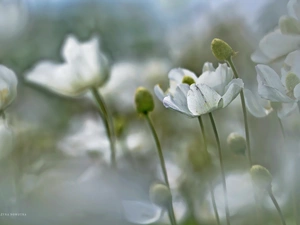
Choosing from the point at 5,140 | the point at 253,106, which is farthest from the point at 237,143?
the point at 5,140

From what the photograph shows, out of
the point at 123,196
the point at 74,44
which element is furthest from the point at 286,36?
the point at 74,44

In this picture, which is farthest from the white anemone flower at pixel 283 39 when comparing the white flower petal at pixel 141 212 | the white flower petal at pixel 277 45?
the white flower petal at pixel 141 212

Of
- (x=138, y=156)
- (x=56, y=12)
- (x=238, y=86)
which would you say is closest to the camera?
(x=238, y=86)

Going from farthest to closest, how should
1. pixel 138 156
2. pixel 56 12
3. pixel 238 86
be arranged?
pixel 56 12 < pixel 138 156 < pixel 238 86

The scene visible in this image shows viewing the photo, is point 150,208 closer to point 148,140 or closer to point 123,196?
point 123,196

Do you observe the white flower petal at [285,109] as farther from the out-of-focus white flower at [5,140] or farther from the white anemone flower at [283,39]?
the out-of-focus white flower at [5,140]

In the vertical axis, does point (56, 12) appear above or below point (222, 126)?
above

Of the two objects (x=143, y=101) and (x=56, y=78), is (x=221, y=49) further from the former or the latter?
(x=56, y=78)
